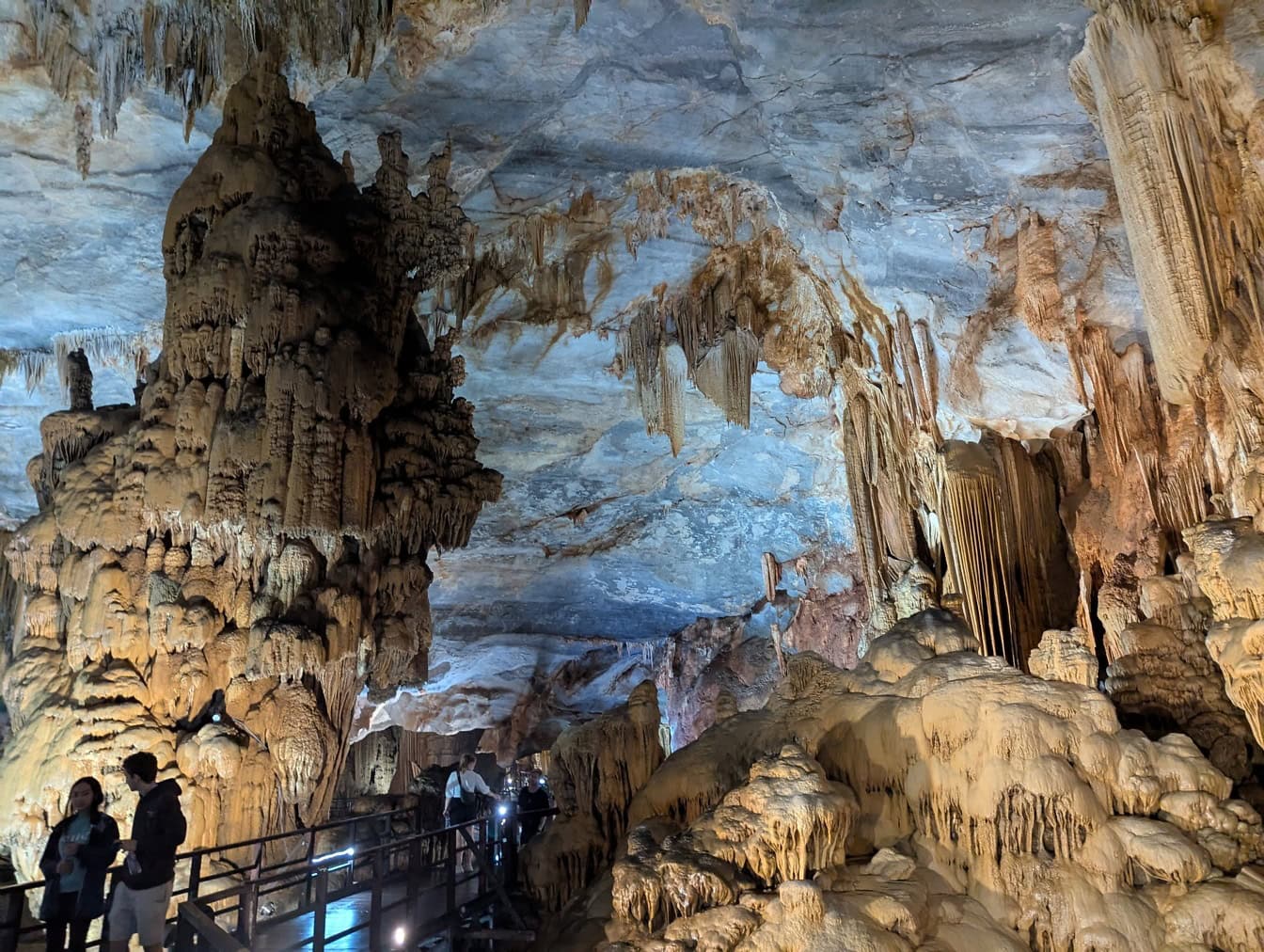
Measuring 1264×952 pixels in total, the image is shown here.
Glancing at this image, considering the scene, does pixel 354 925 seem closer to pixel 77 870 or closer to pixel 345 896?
pixel 345 896

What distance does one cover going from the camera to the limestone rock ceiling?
24.2 feet

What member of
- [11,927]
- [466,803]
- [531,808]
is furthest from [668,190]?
[11,927]

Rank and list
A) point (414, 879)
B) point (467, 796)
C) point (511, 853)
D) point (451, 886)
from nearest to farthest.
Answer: point (451, 886)
point (414, 879)
point (511, 853)
point (467, 796)

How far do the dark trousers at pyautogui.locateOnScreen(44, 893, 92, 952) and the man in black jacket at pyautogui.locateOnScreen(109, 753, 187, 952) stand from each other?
18 centimetres

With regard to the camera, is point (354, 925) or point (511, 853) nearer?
point (354, 925)

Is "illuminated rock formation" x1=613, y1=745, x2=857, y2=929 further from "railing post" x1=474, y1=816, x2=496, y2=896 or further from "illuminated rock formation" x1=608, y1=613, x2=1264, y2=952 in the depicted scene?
"railing post" x1=474, y1=816, x2=496, y2=896

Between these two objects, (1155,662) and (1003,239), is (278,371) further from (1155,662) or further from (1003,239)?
(1155,662)

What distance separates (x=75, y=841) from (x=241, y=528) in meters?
3.86

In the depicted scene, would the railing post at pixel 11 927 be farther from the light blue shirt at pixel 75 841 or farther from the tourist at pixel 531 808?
the tourist at pixel 531 808

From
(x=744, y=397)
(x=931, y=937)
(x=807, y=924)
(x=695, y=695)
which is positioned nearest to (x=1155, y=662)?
(x=931, y=937)

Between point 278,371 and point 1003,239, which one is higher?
point 1003,239

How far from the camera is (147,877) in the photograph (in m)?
4.35

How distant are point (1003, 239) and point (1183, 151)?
3050 mm

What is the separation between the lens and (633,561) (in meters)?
17.7
